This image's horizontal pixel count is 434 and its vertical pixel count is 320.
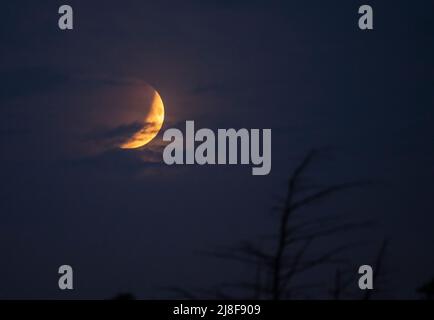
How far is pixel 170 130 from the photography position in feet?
35.0

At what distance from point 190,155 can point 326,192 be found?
6.17 meters

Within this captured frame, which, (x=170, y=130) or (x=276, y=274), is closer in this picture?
(x=276, y=274)

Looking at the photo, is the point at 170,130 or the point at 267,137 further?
the point at 170,130

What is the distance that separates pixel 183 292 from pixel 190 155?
594 cm
